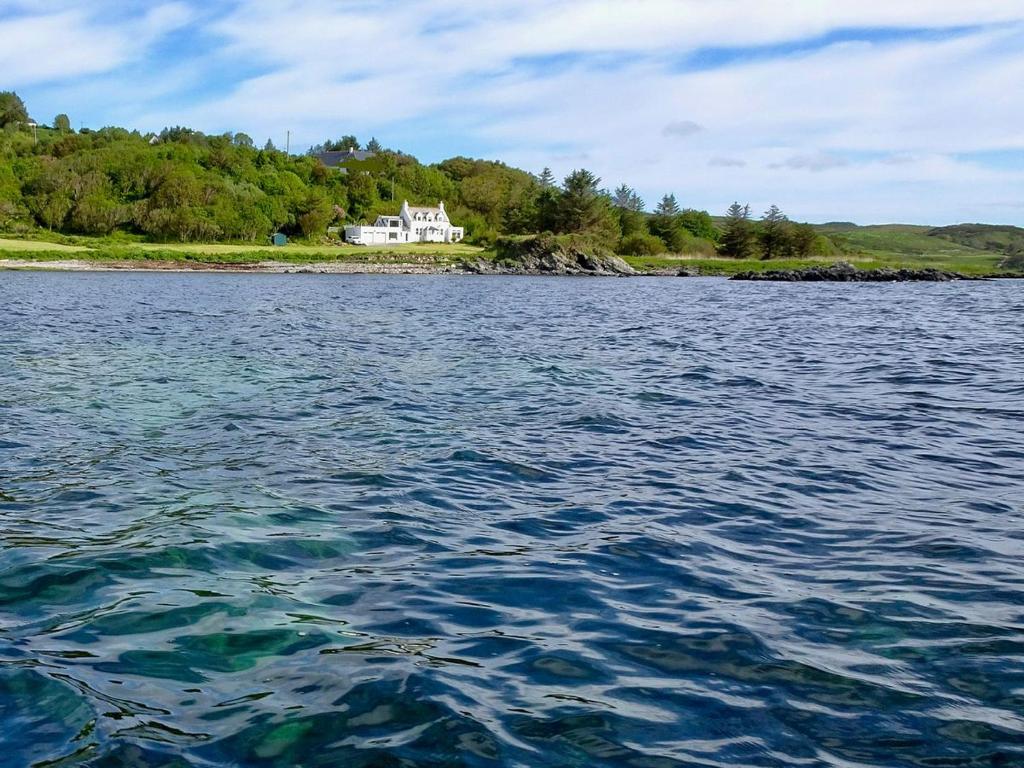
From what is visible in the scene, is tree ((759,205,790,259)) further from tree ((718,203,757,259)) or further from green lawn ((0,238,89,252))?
green lawn ((0,238,89,252))

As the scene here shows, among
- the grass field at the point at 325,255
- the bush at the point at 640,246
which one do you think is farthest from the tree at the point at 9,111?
the bush at the point at 640,246

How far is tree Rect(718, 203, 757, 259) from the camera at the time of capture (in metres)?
131

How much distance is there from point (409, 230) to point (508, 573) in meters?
139

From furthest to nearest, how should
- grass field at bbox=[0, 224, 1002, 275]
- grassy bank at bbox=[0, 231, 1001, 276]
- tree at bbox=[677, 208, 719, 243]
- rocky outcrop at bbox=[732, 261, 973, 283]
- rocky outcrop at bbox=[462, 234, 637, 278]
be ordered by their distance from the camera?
tree at bbox=[677, 208, 719, 243] → rocky outcrop at bbox=[462, 234, 637, 278] → grass field at bbox=[0, 224, 1002, 275] → grassy bank at bbox=[0, 231, 1001, 276] → rocky outcrop at bbox=[732, 261, 973, 283]

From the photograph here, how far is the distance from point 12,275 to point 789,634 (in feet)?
280

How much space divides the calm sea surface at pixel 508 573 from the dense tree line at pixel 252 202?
359ft

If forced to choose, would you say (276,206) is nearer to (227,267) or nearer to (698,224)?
(227,267)

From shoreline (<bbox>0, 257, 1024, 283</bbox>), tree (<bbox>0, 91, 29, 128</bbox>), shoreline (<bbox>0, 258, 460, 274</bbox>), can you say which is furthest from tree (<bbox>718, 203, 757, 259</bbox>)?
tree (<bbox>0, 91, 29, 128</bbox>)

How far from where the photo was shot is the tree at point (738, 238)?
429ft

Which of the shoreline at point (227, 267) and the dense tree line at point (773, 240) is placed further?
the dense tree line at point (773, 240)

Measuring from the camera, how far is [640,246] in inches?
5197

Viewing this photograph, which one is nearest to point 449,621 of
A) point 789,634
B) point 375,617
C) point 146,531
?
point 375,617

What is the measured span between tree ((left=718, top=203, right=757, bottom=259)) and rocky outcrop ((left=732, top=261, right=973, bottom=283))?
100 ft

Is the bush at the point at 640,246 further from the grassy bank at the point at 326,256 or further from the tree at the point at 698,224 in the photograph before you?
the tree at the point at 698,224
